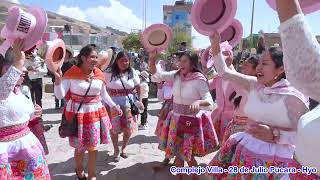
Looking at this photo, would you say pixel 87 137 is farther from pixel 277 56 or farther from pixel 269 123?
pixel 277 56

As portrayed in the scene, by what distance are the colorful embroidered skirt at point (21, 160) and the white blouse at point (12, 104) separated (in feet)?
0.55

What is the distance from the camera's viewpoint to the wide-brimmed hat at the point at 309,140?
1.28 meters

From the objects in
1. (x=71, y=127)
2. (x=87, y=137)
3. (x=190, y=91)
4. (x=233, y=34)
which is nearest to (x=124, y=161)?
(x=87, y=137)

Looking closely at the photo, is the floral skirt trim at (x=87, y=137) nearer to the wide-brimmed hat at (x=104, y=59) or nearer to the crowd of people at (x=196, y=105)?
the crowd of people at (x=196, y=105)

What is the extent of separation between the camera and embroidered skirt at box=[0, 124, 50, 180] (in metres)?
2.83

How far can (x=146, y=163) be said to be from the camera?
5598 millimetres

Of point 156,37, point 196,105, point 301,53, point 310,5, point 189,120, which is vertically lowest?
point 189,120

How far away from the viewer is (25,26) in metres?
2.71

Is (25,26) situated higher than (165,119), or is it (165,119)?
(25,26)

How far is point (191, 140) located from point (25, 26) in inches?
93.6

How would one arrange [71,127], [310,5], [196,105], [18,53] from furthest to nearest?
[71,127], [196,105], [18,53], [310,5]

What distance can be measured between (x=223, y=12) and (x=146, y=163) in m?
3.12

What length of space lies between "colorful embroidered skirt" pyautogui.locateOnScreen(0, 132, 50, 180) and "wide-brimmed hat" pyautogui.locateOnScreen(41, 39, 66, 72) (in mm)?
1075

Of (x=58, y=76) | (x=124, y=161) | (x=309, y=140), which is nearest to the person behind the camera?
(x=309, y=140)
